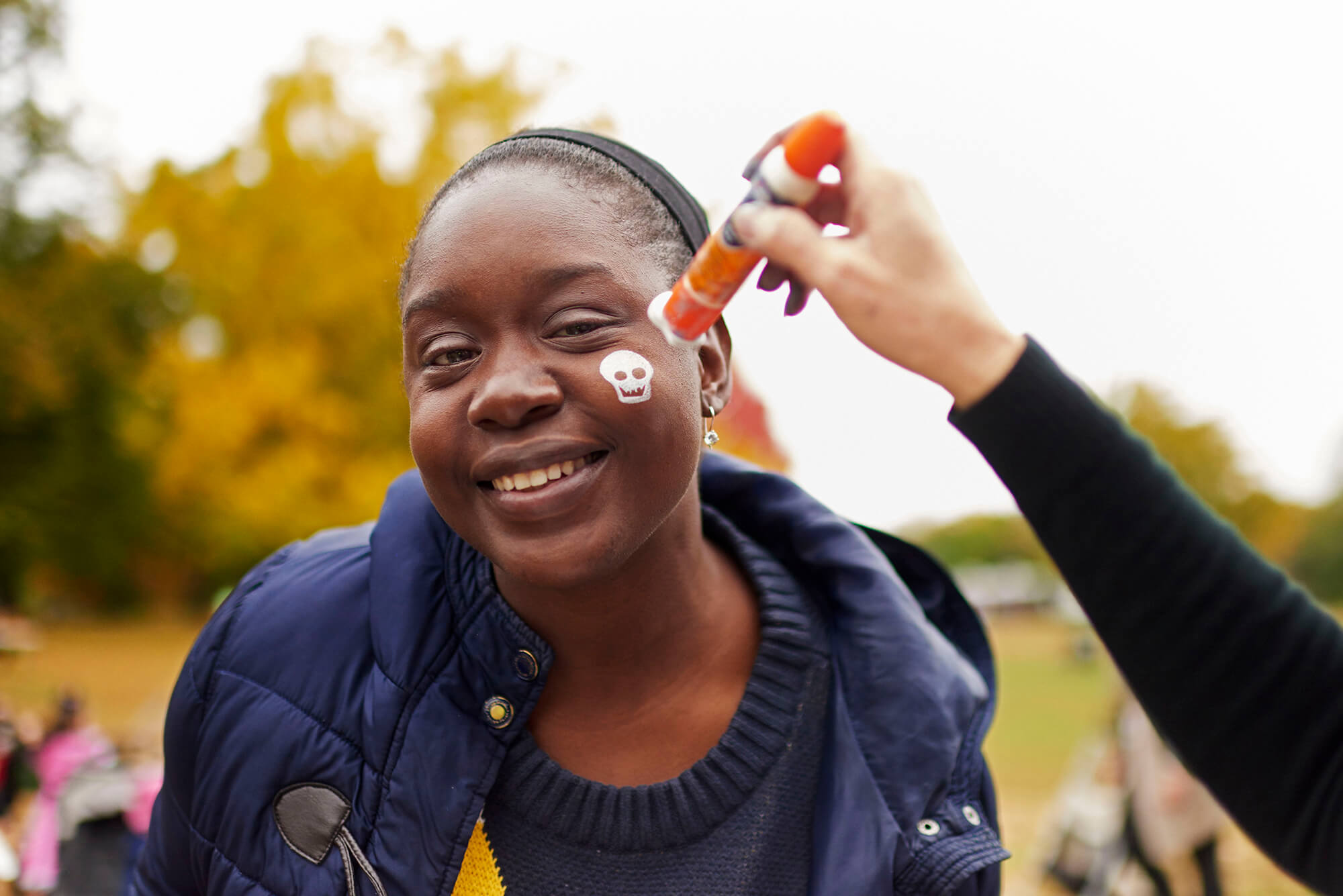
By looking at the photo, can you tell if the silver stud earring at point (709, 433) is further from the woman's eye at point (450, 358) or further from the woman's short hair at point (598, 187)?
the woman's eye at point (450, 358)

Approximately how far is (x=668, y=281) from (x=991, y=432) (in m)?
0.90

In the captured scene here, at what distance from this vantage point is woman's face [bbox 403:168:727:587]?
1.66 metres

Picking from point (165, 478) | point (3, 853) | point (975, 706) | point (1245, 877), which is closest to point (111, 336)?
point (165, 478)

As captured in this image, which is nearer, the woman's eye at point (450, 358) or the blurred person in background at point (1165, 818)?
the woman's eye at point (450, 358)

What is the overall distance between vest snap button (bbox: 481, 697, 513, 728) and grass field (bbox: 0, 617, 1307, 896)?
206 inches

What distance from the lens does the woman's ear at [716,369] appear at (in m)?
1.99

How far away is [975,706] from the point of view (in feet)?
6.71

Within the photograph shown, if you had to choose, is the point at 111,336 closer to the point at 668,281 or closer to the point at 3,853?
the point at 3,853

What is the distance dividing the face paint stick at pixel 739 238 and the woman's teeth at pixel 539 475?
40 centimetres

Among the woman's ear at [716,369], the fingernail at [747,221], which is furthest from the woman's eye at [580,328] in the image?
the fingernail at [747,221]

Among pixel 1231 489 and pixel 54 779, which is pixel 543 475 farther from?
pixel 1231 489

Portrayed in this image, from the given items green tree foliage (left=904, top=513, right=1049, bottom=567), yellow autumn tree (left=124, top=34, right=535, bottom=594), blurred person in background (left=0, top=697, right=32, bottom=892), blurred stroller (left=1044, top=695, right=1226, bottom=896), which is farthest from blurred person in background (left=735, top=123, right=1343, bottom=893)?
green tree foliage (left=904, top=513, right=1049, bottom=567)

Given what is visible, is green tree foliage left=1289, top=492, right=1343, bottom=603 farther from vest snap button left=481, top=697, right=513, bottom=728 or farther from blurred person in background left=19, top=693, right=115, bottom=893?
vest snap button left=481, top=697, right=513, bottom=728

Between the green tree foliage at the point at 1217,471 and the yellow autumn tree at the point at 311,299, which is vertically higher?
the yellow autumn tree at the point at 311,299
